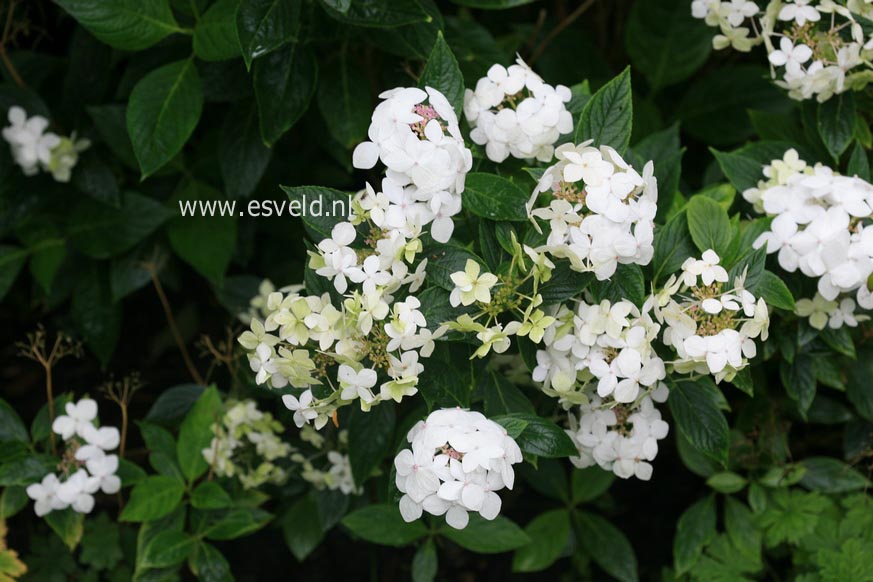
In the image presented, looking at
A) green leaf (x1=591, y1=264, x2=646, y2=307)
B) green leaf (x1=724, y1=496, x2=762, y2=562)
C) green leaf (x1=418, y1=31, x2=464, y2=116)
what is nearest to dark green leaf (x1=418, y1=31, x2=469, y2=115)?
green leaf (x1=418, y1=31, x2=464, y2=116)

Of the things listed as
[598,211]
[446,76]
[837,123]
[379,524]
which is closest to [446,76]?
[446,76]

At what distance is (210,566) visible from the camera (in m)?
1.34

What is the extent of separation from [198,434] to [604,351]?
0.69m

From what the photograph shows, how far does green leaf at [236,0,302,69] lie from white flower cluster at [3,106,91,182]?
54cm

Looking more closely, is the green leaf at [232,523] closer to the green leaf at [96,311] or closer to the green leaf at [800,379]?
the green leaf at [96,311]

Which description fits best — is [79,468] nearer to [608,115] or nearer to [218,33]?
[218,33]

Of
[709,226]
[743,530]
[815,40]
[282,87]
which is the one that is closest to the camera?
[709,226]

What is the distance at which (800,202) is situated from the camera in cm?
114

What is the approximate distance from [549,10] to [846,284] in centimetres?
115

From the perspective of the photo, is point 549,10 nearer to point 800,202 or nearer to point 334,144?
point 334,144

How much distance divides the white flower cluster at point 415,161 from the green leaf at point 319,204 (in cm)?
7

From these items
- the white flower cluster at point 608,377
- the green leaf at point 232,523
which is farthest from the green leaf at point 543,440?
the green leaf at point 232,523

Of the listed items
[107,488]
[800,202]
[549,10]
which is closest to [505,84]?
[800,202]

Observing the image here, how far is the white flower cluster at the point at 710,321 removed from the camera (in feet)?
3.17
